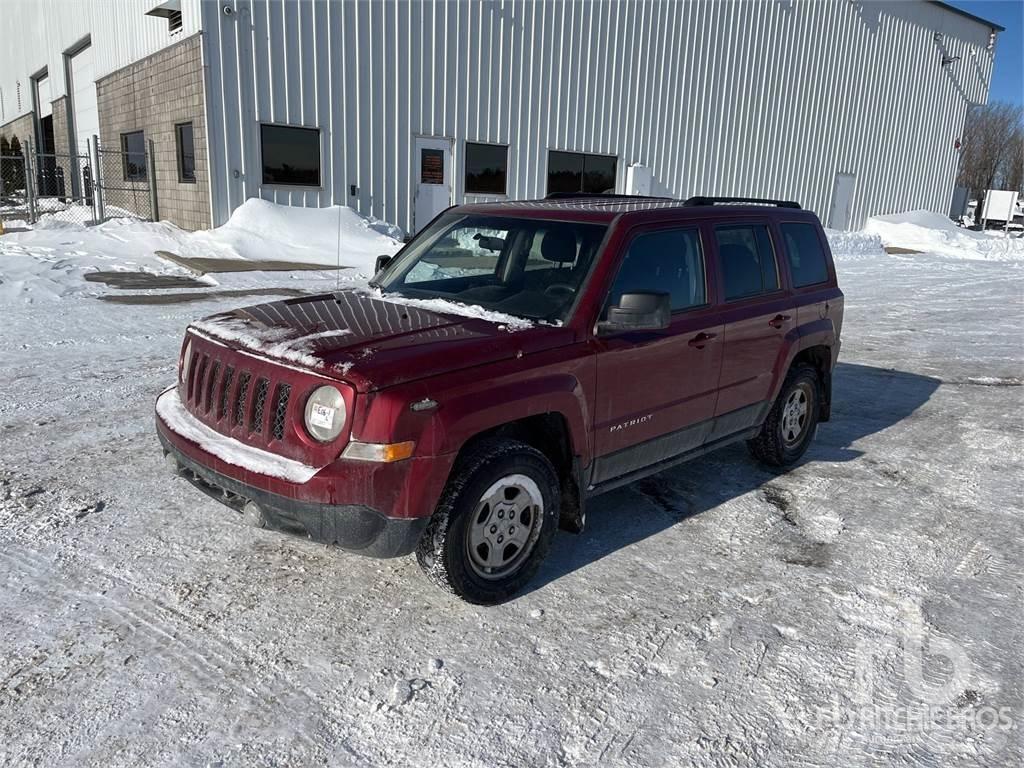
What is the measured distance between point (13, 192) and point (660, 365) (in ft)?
111

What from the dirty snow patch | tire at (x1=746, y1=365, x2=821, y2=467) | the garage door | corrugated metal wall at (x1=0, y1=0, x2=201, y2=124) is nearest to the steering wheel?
the dirty snow patch

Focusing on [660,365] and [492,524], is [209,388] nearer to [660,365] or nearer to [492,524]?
[492,524]

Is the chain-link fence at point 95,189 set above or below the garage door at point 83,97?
below

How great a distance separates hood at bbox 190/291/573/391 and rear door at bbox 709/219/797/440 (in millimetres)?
1421

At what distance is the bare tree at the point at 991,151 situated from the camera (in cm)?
5967

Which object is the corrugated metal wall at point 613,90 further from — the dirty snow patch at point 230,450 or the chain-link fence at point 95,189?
the dirty snow patch at point 230,450

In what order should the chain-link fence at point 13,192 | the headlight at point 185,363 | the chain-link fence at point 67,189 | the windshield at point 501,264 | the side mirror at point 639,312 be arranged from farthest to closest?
the chain-link fence at point 13,192, the chain-link fence at point 67,189, the windshield at point 501,264, the headlight at point 185,363, the side mirror at point 639,312

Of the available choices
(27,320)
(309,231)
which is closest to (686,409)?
(27,320)

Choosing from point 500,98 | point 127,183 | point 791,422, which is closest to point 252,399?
point 791,422

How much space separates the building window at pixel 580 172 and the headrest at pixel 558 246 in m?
15.7

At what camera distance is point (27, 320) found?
899cm

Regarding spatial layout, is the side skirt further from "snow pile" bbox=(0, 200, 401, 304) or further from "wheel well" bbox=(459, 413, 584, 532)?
"snow pile" bbox=(0, 200, 401, 304)

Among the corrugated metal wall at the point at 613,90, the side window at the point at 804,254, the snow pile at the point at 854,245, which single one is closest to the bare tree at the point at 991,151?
the corrugated metal wall at the point at 613,90

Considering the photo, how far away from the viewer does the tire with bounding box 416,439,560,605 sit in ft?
11.0
